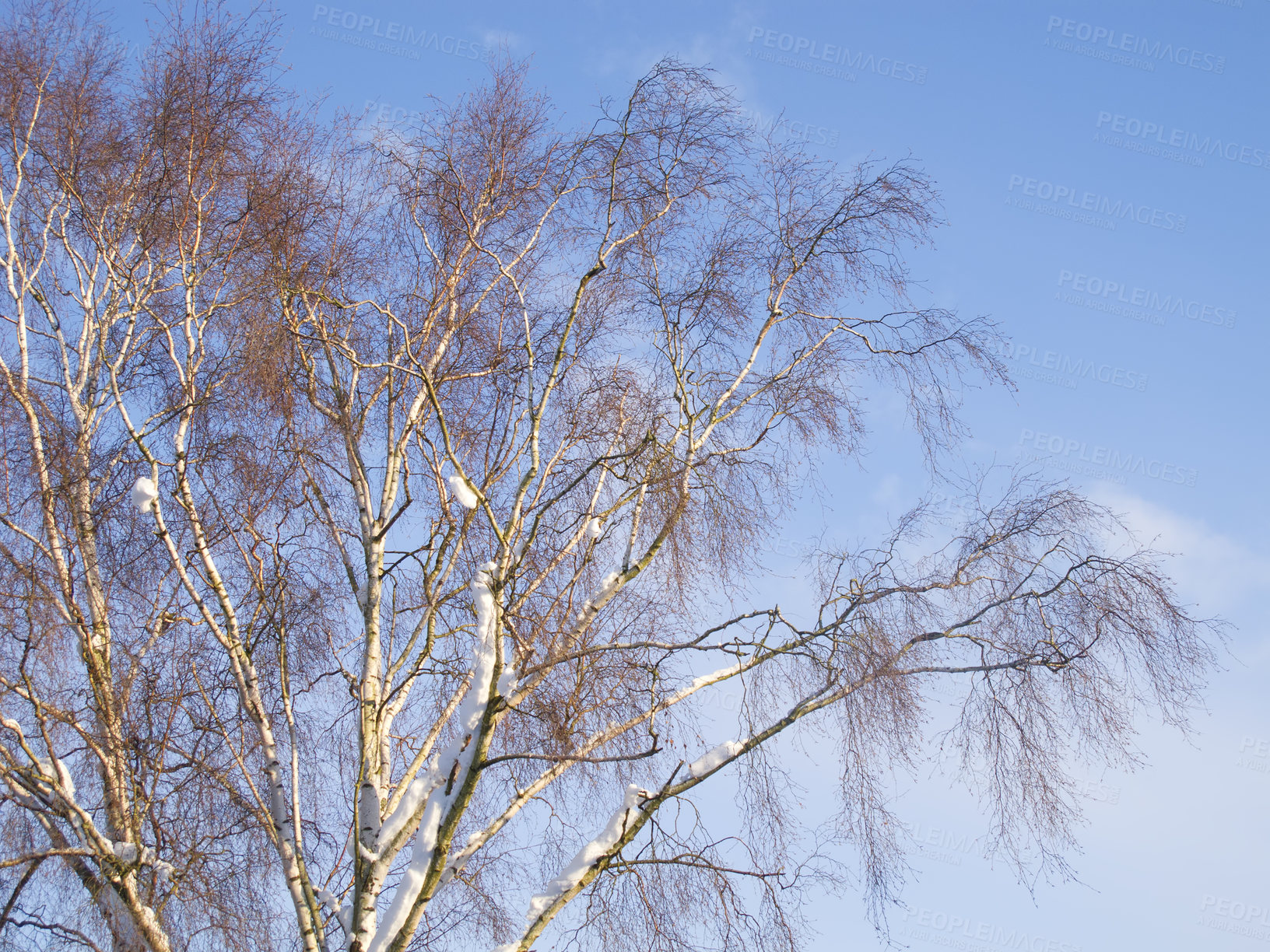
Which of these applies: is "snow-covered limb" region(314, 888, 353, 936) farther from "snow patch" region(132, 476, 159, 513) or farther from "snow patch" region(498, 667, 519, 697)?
"snow patch" region(132, 476, 159, 513)

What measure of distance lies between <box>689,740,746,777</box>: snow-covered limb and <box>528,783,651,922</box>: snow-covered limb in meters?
0.32

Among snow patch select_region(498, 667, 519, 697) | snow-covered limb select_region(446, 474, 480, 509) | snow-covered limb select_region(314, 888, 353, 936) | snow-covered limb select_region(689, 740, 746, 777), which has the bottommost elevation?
snow-covered limb select_region(314, 888, 353, 936)

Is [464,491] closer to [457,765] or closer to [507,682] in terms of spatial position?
[507,682]

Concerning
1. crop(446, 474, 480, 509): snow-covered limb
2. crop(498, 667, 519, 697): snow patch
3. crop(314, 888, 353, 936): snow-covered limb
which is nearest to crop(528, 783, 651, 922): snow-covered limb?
crop(498, 667, 519, 697): snow patch

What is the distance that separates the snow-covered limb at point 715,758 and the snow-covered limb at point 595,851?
0.32 meters

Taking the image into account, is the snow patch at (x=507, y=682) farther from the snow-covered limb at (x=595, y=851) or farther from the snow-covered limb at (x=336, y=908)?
the snow-covered limb at (x=336, y=908)

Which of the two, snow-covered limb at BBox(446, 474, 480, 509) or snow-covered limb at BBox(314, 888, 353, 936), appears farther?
snow-covered limb at BBox(314, 888, 353, 936)

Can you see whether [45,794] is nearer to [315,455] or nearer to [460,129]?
[315,455]

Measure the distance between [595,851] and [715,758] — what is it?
0.88 metres

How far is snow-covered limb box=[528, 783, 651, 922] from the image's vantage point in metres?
6.02

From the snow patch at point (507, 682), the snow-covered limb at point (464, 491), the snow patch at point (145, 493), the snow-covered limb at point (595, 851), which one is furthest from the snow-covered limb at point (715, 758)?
the snow patch at point (145, 493)

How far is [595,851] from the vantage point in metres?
6.02

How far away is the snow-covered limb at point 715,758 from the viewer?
6055mm

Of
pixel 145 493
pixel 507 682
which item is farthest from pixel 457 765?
pixel 145 493
